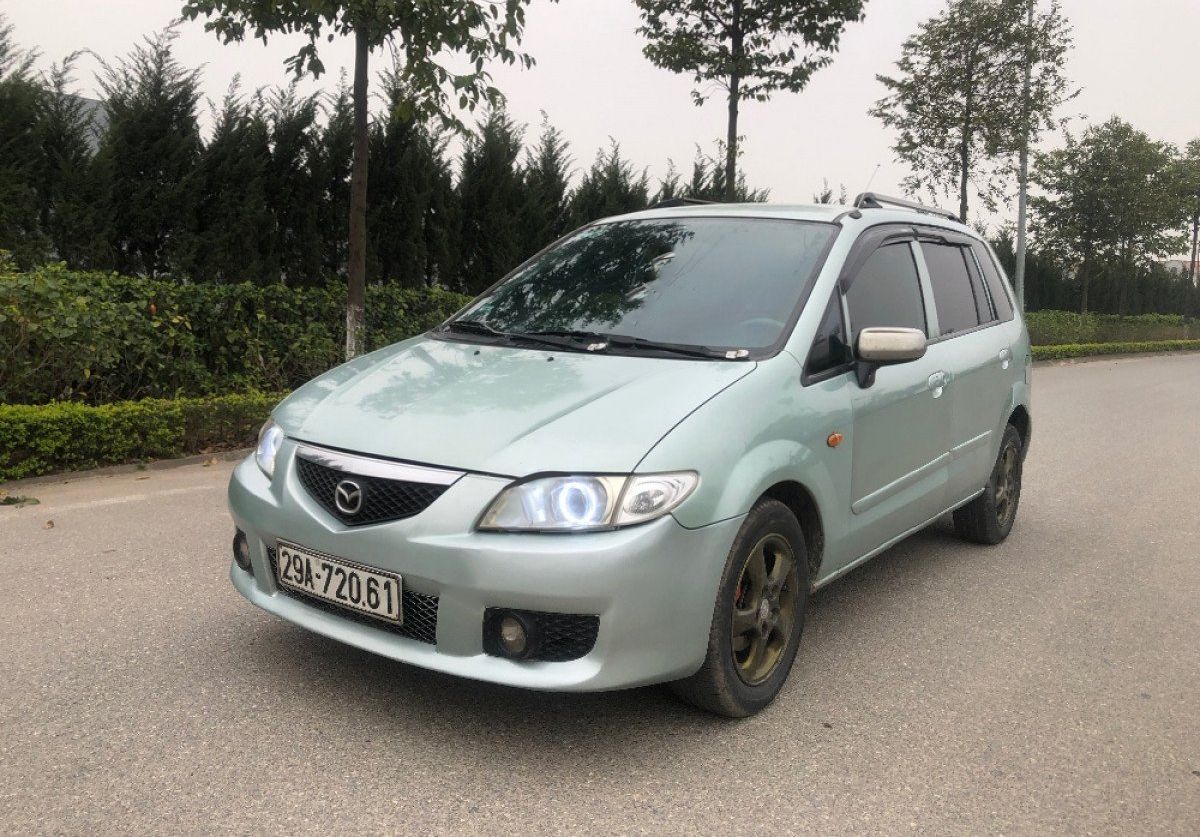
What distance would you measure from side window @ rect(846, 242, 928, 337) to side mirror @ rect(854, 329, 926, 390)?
25 centimetres

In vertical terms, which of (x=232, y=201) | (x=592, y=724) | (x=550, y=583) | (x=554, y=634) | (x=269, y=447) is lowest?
(x=592, y=724)

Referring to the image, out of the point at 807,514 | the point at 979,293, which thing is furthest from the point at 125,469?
the point at 979,293

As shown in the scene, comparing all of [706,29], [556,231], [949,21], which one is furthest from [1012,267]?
[556,231]

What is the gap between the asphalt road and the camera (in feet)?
9.53

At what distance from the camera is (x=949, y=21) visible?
2392 centimetres

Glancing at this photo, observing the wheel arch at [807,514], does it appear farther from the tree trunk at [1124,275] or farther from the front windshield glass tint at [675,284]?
the tree trunk at [1124,275]

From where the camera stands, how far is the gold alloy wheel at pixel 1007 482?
19.5 feet

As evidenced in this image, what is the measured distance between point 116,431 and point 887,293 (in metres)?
5.30

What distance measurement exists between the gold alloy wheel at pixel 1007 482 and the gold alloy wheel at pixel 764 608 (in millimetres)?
2672

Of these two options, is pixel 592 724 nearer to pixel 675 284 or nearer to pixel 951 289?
pixel 675 284

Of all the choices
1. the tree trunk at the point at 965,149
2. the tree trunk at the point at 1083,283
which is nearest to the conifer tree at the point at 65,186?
the tree trunk at the point at 965,149

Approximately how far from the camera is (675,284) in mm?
4199

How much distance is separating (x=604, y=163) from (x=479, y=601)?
46.1 ft

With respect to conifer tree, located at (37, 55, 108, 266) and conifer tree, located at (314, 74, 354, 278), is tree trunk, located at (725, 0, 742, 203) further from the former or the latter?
conifer tree, located at (37, 55, 108, 266)
